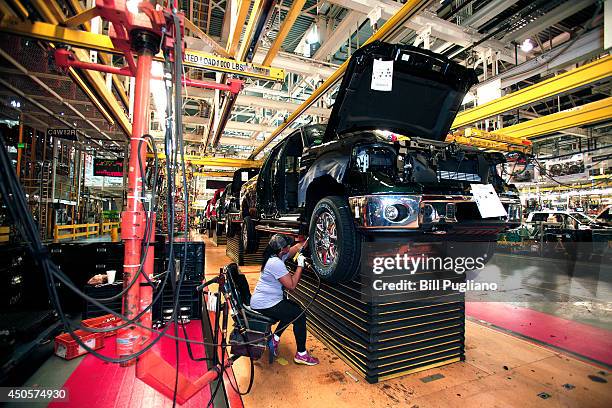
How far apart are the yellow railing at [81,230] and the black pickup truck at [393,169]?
3486 millimetres

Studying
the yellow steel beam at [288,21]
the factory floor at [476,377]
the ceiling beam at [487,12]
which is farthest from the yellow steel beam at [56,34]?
the ceiling beam at [487,12]

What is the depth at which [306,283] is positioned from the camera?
11.9ft

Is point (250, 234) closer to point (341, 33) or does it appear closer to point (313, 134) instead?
point (313, 134)

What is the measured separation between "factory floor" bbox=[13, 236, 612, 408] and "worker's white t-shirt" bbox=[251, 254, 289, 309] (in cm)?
53

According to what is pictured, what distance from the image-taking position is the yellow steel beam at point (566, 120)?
458 cm

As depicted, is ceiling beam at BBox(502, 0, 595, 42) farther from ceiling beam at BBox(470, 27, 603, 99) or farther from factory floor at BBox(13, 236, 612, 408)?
factory floor at BBox(13, 236, 612, 408)

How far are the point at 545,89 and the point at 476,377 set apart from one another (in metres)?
4.02

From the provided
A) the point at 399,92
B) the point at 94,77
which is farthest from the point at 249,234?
the point at 399,92

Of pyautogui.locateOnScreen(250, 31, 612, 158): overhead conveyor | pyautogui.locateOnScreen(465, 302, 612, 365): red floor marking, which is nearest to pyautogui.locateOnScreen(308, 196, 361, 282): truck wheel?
pyautogui.locateOnScreen(250, 31, 612, 158): overhead conveyor

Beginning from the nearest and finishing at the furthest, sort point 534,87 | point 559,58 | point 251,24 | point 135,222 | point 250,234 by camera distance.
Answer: point 135,222 < point 251,24 < point 534,87 < point 559,58 < point 250,234

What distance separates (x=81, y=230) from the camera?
21.6 feet

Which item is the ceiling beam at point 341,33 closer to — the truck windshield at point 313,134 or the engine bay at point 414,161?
the truck windshield at point 313,134

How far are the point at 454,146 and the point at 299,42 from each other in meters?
4.95

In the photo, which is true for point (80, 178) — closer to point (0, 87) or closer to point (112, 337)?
point (0, 87)
